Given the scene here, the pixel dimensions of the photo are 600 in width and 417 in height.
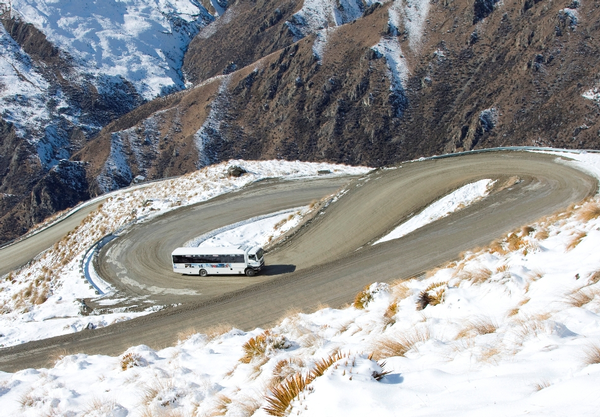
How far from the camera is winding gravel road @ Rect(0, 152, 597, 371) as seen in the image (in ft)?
56.2

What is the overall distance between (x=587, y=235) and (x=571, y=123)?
109 meters

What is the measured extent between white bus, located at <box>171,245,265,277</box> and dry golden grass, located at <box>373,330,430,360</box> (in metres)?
17.4

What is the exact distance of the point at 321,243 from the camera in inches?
995

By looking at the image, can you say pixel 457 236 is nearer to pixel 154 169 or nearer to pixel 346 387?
pixel 346 387

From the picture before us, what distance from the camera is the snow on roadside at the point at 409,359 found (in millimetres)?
3768

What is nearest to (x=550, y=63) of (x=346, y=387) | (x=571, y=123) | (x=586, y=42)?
(x=586, y=42)

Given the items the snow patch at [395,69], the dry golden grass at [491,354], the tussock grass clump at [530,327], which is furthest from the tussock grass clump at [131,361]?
the snow patch at [395,69]

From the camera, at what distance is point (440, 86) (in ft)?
449

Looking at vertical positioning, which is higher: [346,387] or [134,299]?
[346,387]

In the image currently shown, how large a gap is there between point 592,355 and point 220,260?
21499mm

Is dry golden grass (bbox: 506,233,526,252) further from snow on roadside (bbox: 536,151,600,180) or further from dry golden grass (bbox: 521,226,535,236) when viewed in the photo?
snow on roadside (bbox: 536,151,600,180)

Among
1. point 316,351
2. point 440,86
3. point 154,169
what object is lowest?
point 316,351

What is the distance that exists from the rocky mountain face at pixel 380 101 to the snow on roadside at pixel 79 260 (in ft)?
279

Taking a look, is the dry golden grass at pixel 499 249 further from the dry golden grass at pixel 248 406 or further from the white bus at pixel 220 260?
the white bus at pixel 220 260
